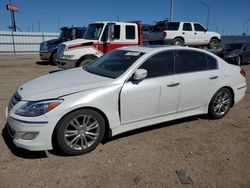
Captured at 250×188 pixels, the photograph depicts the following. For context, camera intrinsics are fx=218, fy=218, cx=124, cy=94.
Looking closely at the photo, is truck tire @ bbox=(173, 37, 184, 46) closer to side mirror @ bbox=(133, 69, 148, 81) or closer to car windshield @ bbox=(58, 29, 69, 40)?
car windshield @ bbox=(58, 29, 69, 40)

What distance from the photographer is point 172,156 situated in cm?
319

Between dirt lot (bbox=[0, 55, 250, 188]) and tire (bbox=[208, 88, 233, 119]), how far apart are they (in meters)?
0.51

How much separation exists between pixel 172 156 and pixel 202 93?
155cm

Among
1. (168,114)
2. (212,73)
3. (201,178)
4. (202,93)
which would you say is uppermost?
(212,73)

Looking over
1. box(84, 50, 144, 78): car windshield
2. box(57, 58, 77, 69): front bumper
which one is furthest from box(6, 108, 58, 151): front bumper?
box(57, 58, 77, 69): front bumper

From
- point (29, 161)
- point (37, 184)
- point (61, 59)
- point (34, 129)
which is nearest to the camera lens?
point (37, 184)

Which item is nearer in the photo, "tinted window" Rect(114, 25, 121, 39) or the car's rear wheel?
"tinted window" Rect(114, 25, 121, 39)

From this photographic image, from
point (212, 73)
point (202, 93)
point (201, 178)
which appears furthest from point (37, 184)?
point (212, 73)

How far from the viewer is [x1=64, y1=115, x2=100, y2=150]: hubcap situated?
10.0 feet

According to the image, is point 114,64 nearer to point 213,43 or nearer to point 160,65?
point 160,65

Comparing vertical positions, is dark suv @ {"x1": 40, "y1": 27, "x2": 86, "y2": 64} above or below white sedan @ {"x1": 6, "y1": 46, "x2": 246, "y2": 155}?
above

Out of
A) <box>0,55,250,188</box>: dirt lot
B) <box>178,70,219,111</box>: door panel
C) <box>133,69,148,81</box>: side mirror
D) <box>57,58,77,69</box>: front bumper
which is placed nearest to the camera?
<box>0,55,250,188</box>: dirt lot

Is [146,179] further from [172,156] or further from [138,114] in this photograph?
[138,114]

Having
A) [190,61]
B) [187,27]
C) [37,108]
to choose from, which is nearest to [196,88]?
[190,61]
